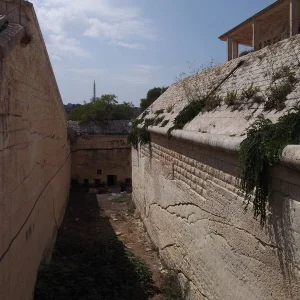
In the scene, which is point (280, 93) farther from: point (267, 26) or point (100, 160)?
point (100, 160)

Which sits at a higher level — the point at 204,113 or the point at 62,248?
the point at 204,113

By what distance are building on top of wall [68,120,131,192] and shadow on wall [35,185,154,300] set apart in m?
8.80

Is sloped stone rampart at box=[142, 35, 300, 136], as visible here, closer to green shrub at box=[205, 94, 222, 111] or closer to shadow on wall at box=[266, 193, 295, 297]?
green shrub at box=[205, 94, 222, 111]

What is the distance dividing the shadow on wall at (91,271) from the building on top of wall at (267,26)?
20.5 feet

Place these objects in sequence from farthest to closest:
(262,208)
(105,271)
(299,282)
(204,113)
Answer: (105,271) < (204,113) < (262,208) < (299,282)

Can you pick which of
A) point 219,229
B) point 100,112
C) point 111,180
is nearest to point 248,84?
point 219,229

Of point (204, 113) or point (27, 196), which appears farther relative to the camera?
point (204, 113)

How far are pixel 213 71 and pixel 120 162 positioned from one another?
12182mm

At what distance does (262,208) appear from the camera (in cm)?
383

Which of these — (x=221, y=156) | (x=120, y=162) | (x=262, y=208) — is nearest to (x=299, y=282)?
(x=262, y=208)

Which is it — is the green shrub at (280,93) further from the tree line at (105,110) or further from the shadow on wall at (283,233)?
the tree line at (105,110)

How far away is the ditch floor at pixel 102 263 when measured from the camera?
6816 millimetres

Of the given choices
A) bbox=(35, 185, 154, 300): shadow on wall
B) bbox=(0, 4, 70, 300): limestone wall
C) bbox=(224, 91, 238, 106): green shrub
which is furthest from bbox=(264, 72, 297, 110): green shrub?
bbox=(35, 185, 154, 300): shadow on wall

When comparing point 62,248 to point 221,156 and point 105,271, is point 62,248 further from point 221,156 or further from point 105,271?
point 221,156
